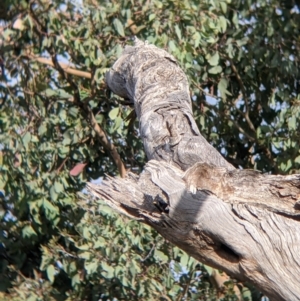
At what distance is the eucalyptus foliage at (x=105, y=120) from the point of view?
521 centimetres

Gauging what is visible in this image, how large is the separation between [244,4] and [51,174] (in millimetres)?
1535

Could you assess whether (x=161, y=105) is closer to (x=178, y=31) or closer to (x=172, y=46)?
(x=172, y=46)

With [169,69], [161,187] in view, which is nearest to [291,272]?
[161,187]

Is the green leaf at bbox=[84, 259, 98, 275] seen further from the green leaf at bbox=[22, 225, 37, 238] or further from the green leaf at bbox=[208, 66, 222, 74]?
the green leaf at bbox=[208, 66, 222, 74]

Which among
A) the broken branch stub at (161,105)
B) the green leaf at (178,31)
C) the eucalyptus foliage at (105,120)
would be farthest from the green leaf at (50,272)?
the broken branch stub at (161,105)

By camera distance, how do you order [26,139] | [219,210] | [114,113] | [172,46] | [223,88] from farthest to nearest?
[223,88]
[26,139]
[114,113]
[172,46]
[219,210]

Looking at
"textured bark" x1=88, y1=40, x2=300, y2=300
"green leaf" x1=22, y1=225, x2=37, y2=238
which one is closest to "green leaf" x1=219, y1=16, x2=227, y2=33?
"green leaf" x1=22, y1=225, x2=37, y2=238

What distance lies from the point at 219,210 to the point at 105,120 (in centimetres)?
369

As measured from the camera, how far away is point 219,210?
211 cm

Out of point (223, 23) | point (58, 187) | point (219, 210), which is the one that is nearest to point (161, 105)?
point (219, 210)

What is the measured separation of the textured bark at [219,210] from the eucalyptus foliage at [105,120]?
2669 millimetres

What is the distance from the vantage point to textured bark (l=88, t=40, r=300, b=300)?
2004 millimetres

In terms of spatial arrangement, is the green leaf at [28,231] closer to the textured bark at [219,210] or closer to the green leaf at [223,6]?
the green leaf at [223,6]

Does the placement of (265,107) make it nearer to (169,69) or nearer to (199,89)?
(199,89)
